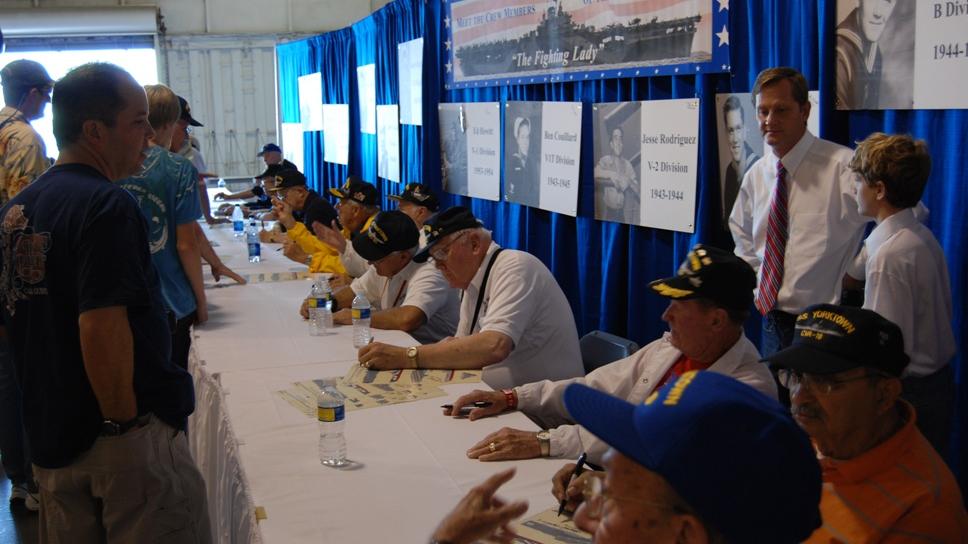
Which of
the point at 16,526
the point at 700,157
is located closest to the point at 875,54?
the point at 700,157

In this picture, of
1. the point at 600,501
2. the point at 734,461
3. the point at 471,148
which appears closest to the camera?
the point at 734,461

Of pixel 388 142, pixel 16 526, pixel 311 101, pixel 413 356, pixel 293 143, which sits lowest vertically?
pixel 16 526

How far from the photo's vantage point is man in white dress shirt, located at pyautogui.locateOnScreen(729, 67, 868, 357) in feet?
8.93

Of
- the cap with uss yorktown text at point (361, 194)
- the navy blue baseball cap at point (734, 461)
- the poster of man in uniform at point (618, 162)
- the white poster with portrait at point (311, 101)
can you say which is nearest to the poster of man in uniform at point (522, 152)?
the poster of man in uniform at point (618, 162)

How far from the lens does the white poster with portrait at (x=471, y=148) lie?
5.62 metres

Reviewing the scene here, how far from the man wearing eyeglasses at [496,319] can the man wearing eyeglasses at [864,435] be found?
3.81 feet

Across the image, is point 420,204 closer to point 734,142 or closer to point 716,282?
point 734,142

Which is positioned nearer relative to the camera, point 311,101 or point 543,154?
point 543,154

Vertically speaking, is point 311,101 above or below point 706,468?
above

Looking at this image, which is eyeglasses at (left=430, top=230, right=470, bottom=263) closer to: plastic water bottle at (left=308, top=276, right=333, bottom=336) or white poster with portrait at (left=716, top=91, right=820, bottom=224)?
plastic water bottle at (left=308, top=276, right=333, bottom=336)

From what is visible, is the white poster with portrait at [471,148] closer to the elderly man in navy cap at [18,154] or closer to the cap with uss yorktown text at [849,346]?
the elderly man in navy cap at [18,154]

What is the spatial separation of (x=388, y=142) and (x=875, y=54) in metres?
5.76

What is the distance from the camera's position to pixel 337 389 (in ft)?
8.27

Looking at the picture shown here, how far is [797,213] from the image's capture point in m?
2.80
